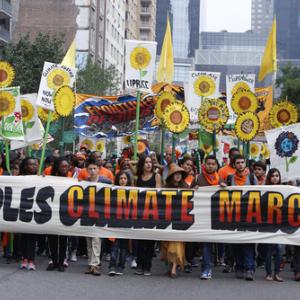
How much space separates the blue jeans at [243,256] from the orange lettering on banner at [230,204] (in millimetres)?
369

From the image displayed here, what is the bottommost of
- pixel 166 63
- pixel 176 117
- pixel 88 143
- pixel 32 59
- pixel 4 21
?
pixel 88 143

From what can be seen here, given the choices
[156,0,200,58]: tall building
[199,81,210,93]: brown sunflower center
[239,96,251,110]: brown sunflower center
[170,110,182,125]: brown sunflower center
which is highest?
[156,0,200,58]: tall building

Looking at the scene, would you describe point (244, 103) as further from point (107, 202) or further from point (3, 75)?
point (107, 202)

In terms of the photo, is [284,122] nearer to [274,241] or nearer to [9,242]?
[274,241]

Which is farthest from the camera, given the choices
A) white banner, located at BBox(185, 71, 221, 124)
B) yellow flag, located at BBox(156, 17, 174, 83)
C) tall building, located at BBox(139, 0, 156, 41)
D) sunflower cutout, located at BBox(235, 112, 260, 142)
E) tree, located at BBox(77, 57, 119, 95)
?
tall building, located at BBox(139, 0, 156, 41)

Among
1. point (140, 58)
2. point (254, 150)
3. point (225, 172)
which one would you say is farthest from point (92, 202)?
point (254, 150)

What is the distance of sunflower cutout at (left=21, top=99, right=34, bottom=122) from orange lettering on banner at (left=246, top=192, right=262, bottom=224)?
23.3ft

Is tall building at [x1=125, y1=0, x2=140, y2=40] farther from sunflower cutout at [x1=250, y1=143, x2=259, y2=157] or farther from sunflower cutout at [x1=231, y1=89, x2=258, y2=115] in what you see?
sunflower cutout at [x1=231, y1=89, x2=258, y2=115]

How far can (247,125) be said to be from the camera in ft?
44.5

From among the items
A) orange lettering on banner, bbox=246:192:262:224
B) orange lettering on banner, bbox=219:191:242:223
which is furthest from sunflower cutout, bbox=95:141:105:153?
orange lettering on banner, bbox=246:192:262:224

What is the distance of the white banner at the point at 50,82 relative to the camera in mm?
13492

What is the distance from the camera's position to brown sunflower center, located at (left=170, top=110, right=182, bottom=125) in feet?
45.0

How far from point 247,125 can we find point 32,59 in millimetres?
24006

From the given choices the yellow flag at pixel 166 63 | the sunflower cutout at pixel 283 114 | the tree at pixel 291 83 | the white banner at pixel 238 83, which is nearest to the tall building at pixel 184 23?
the tree at pixel 291 83
